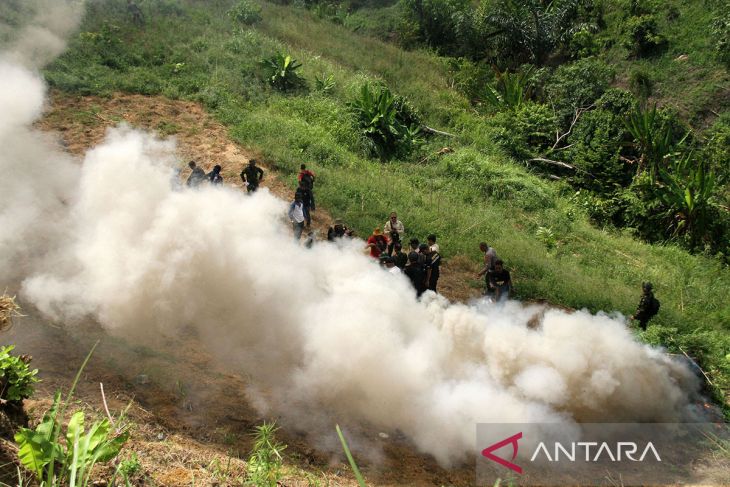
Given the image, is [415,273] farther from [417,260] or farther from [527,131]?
[527,131]

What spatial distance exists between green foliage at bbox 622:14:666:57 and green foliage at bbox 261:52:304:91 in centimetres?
1254

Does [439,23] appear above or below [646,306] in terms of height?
above

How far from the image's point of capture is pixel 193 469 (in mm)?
4598

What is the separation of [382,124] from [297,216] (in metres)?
6.27

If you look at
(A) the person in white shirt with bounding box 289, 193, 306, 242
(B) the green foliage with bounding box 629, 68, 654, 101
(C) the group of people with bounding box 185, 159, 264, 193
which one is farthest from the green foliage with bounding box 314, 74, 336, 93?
(B) the green foliage with bounding box 629, 68, 654, 101

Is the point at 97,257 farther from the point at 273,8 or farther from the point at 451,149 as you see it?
the point at 273,8

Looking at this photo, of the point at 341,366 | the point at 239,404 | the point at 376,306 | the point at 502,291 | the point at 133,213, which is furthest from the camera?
the point at 502,291

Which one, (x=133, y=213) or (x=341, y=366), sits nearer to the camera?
(x=341, y=366)

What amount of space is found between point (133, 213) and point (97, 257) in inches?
30.5

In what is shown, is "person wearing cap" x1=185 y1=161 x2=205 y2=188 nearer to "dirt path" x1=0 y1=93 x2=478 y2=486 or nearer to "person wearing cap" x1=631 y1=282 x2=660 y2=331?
"dirt path" x1=0 y1=93 x2=478 y2=486

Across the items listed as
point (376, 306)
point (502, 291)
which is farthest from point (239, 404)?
point (502, 291)

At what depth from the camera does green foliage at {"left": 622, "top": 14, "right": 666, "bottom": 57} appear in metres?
20.2

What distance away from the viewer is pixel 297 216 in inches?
368

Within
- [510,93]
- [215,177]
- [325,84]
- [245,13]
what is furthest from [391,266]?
[245,13]
